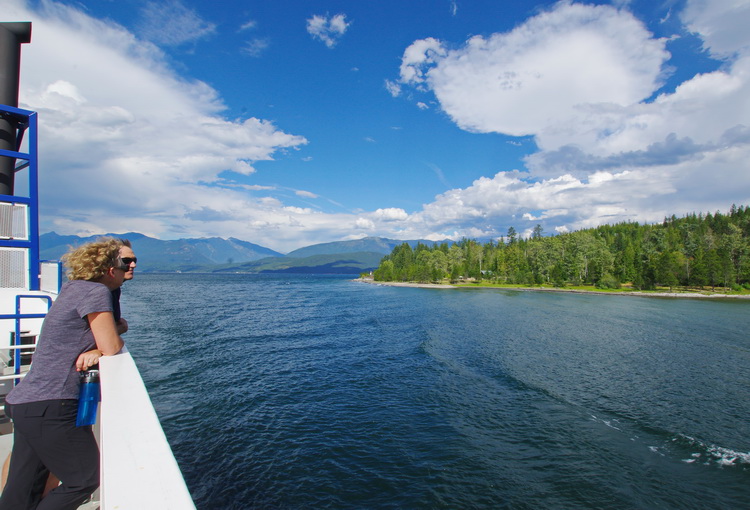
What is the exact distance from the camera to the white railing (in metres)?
2.58

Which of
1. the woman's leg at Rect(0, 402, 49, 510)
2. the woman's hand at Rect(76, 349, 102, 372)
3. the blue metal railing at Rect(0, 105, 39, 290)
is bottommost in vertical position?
the woman's leg at Rect(0, 402, 49, 510)

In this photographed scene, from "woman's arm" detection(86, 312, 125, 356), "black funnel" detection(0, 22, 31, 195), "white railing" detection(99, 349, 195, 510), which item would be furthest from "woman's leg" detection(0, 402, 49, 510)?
"black funnel" detection(0, 22, 31, 195)

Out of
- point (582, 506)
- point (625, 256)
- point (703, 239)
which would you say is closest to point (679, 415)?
point (582, 506)

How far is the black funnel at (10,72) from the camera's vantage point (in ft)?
30.5

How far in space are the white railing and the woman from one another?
1.91 ft

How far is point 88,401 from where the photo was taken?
4098 millimetres

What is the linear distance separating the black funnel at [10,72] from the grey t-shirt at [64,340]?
26.9 ft

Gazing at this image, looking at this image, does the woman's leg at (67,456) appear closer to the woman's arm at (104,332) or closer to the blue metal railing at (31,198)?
the woman's arm at (104,332)

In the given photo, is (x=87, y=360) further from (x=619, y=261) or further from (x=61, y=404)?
(x=619, y=261)

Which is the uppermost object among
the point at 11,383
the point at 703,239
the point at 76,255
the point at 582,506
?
the point at 703,239

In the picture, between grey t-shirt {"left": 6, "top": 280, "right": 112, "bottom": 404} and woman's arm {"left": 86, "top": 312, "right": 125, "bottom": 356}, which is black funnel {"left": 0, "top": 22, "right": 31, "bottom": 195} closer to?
grey t-shirt {"left": 6, "top": 280, "right": 112, "bottom": 404}

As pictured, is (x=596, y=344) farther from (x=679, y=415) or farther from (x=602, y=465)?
(x=602, y=465)

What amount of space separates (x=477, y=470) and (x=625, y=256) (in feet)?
490

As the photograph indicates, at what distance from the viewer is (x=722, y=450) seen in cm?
1558
